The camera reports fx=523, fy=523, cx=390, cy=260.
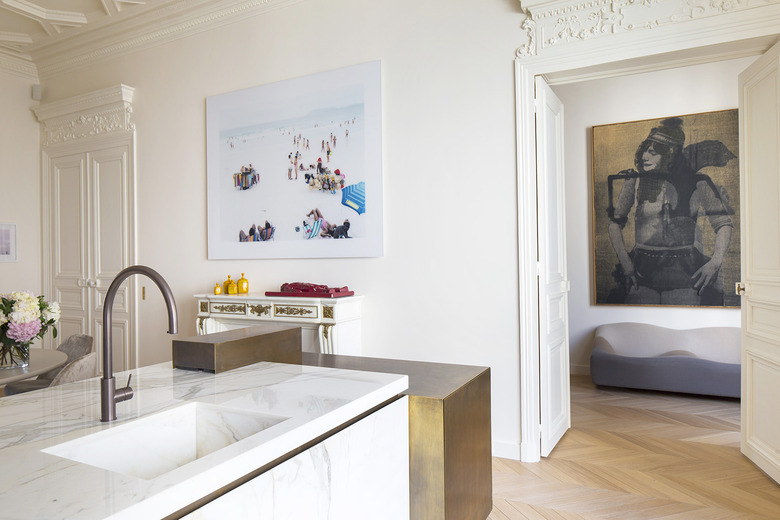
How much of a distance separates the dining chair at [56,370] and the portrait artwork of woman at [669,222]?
503cm

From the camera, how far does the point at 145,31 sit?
5.14 meters

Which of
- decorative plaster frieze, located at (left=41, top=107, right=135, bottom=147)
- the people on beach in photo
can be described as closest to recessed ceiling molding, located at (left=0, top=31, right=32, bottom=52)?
decorative plaster frieze, located at (left=41, top=107, right=135, bottom=147)

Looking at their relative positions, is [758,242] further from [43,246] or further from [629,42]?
[43,246]

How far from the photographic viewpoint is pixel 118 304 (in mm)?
5391

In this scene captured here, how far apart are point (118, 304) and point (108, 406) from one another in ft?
14.9

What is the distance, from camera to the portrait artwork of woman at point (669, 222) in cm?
522

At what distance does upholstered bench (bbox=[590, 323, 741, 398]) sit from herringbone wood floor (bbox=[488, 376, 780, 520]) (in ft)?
1.03

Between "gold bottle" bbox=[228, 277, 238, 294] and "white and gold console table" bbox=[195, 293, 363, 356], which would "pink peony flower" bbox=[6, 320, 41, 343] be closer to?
"white and gold console table" bbox=[195, 293, 363, 356]

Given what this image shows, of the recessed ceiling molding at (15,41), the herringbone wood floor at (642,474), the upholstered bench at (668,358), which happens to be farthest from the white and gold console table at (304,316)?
the recessed ceiling molding at (15,41)

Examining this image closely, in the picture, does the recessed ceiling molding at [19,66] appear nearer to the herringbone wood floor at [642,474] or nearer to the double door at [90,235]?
the double door at [90,235]

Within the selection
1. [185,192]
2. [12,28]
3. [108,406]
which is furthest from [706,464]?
[12,28]

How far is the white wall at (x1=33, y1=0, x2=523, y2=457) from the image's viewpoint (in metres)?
3.54

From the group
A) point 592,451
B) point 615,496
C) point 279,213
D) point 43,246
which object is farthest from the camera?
point 43,246

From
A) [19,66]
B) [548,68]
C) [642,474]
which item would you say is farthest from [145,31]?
[642,474]
